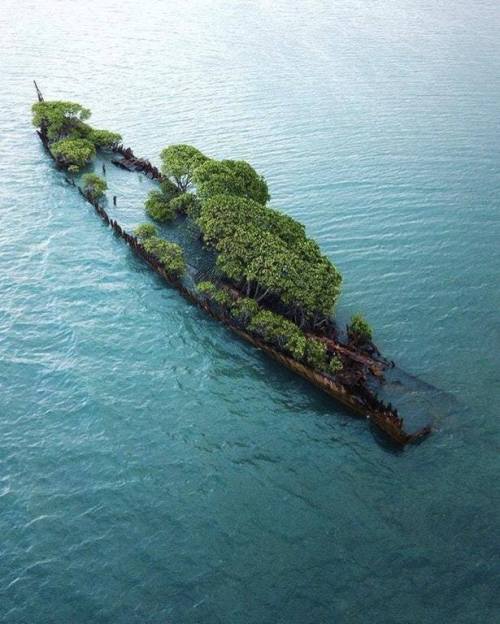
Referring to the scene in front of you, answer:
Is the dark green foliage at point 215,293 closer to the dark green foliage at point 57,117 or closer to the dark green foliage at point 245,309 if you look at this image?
the dark green foliage at point 245,309

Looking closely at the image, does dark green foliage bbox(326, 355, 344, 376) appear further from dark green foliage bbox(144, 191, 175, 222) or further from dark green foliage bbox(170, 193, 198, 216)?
dark green foliage bbox(144, 191, 175, 222)

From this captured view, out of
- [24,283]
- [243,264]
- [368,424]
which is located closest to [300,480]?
[368,424]

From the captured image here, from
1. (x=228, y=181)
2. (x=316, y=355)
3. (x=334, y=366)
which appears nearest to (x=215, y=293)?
(x=316, y=355)

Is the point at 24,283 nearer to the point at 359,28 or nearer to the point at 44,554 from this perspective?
the point at 44,554

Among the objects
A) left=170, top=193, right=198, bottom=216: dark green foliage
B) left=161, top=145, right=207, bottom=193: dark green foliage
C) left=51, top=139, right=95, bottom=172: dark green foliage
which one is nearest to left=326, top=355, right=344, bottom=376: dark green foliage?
left=170, top=193, right=198, bottom=216: dark green foliage

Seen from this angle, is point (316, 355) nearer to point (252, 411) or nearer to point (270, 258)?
point (252, 411)

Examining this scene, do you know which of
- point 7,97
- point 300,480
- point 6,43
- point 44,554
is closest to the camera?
point 44,554
